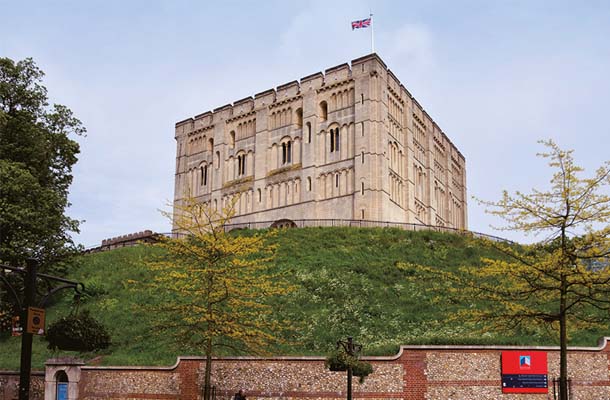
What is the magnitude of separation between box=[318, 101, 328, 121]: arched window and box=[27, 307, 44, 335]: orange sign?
5004 cm

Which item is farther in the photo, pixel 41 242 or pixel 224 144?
pixel 224 144

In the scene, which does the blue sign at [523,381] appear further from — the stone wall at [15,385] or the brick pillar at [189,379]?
the stone wall at [15,385]

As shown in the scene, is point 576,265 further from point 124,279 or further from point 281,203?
point 281,203

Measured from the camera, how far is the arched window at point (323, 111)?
6222 centimetres

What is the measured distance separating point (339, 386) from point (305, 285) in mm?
12485

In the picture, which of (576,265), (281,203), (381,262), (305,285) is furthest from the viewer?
(281,203)

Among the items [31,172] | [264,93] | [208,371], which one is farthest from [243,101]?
[208,371]

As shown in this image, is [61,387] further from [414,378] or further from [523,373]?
[523,373]

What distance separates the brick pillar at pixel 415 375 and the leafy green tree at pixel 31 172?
20.3 m

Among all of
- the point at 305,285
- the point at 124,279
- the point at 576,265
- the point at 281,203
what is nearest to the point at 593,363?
the point at 576,265

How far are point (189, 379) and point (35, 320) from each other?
12012 mm

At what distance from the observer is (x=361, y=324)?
30.0 meters

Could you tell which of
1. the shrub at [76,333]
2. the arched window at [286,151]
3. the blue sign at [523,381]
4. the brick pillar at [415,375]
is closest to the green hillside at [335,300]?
the brick pillar at [415,375]

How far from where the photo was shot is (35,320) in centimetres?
1322
